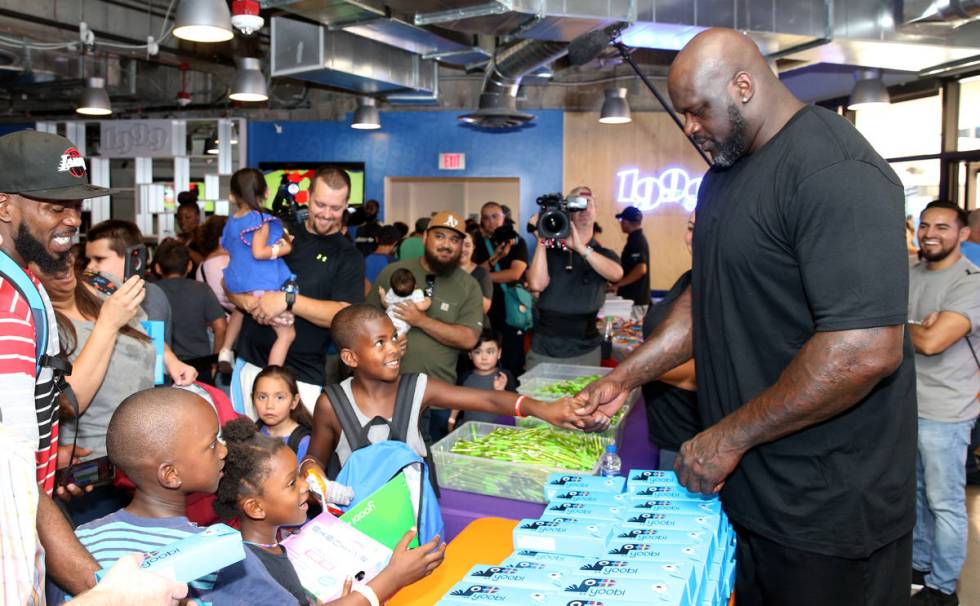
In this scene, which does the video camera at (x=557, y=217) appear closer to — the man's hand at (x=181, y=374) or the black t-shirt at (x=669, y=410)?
the black t-shirt at (x=669, y=410)

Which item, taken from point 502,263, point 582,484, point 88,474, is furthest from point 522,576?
point 502,263

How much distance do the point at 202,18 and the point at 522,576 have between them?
508 centimetres

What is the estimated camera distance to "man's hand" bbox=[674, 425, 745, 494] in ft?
5.57

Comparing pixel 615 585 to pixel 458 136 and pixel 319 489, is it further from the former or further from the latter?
pixel 458 136

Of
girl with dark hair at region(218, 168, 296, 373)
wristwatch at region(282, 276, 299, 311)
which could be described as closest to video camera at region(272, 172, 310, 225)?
girl with dark hair at region(218, 168, 296, 373)

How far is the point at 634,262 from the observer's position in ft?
25.3

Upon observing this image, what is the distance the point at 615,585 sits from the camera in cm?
144

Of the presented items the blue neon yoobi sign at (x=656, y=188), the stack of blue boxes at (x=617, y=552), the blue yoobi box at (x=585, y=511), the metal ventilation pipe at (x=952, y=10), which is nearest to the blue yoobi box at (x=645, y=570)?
the stack of blue boxes at (x=617, y=552)

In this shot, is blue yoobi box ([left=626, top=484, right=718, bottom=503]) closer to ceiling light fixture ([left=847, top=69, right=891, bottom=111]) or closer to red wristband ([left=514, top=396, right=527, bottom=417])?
red wristband ([left=514, top=396, right=527, bottom=417])

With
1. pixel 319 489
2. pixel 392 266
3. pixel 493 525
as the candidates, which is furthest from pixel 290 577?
pixel 392 266

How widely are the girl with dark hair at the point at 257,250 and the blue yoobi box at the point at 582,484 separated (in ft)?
6.26

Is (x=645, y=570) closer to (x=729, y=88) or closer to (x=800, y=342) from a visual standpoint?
(x=800, y=342)

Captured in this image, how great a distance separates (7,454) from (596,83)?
37.8 feet

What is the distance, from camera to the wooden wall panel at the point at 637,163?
1160 centimetres
